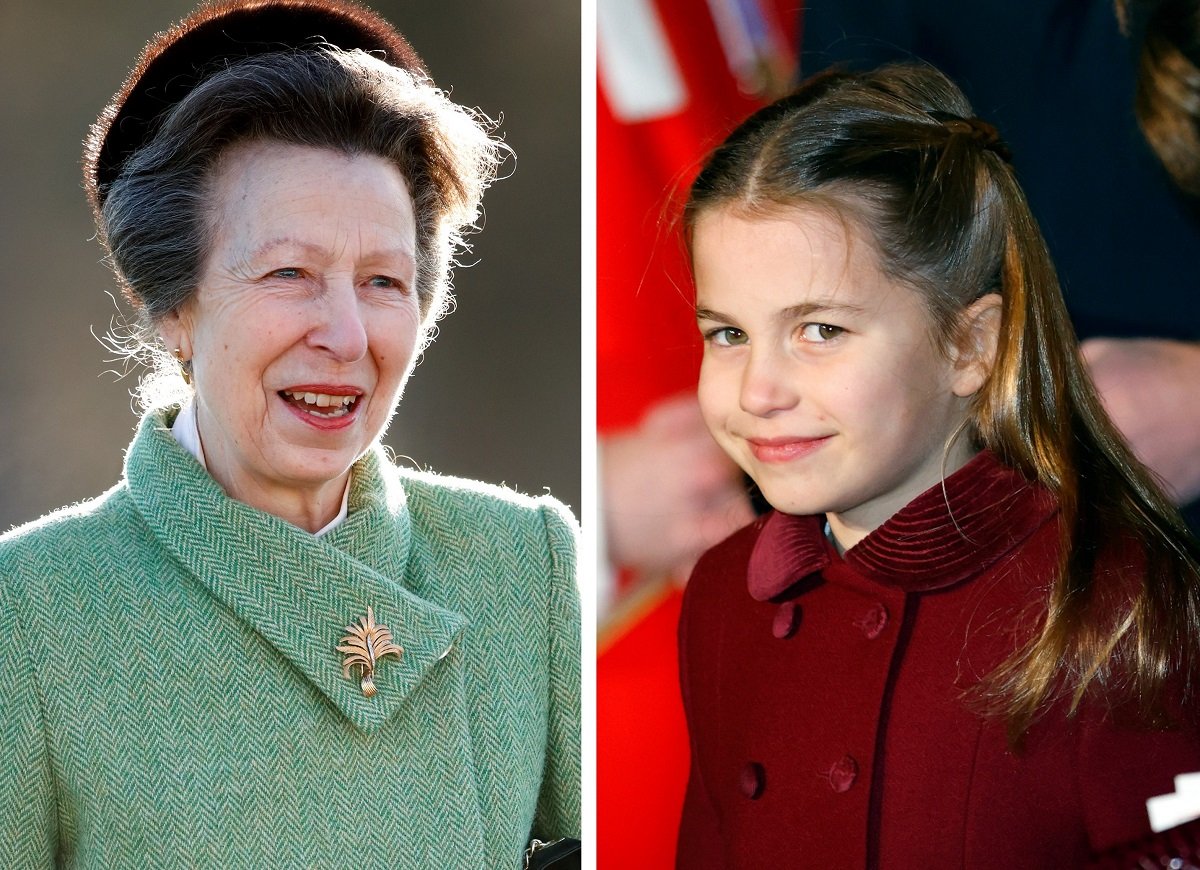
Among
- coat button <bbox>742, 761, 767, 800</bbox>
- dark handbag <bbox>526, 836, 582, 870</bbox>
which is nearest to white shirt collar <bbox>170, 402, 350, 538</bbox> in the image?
dark handbag <bbox>526, 836, 582, 870</bbox>

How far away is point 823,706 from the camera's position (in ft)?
4.68

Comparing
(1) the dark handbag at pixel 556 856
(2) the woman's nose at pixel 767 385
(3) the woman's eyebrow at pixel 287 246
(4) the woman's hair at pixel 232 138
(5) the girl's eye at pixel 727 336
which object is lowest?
(1) the dark handbag at pixel 556 856

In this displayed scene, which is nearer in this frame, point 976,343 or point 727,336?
point 976,343

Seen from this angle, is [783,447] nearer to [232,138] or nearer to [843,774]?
[843,774]

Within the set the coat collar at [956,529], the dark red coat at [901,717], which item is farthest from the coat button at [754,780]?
the coat collar at [956,529]

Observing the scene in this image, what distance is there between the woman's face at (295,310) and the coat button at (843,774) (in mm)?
613

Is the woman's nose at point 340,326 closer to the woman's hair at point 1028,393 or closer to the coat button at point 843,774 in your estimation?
the woman's hair at point 1028,393

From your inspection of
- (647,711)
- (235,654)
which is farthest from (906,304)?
(235,654)

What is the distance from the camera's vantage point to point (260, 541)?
5.27ft

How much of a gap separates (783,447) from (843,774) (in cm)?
32

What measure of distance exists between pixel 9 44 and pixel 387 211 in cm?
155

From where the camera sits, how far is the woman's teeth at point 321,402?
158 cm

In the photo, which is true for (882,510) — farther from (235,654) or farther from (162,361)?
(162,361)

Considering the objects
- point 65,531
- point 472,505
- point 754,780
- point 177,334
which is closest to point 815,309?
point 754,780
